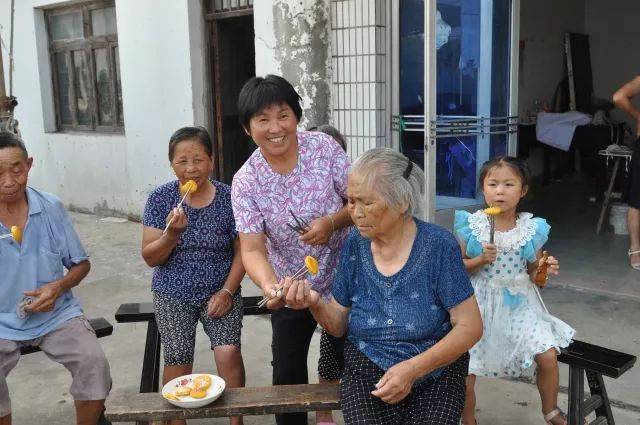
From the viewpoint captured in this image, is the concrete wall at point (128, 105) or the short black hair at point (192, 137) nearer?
the short black hair at point (192, 137)

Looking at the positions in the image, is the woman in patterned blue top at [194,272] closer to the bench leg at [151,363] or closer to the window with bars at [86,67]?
the bench leg at [151,363]

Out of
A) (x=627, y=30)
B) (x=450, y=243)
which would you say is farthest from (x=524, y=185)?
(x=627, y=30)

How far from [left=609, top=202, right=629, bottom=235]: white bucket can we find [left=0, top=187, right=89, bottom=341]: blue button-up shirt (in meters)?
5.24

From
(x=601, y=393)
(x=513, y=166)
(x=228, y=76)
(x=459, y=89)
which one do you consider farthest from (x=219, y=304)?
(x=228, y=76)

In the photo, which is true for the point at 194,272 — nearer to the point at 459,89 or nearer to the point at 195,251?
the point at 195,251

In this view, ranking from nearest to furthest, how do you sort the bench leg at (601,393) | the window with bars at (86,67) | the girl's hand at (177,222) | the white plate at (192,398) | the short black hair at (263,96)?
the white plate at (192,398)
the short black hair at (263,96)
the girl's hand at (177,222)
the bench leg at (601,393)
the window with bars at (86,67)

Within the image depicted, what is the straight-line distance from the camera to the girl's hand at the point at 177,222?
2.52 metres

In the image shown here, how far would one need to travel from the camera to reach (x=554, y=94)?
970 cm

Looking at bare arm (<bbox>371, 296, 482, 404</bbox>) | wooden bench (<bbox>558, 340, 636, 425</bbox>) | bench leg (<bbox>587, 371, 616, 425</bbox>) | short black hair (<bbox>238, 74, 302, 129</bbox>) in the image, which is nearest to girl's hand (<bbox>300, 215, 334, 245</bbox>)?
short black hair (<bbox>238, 74, 302, 129</bbox>)

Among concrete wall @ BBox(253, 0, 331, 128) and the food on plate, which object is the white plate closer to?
the food on plate

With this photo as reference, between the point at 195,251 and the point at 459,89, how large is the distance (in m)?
3.23

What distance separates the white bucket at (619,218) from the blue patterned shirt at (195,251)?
15.6 ft

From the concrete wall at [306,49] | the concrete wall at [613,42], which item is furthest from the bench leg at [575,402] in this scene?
the concrete wall at [613,42]

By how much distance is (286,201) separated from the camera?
2.37 m
